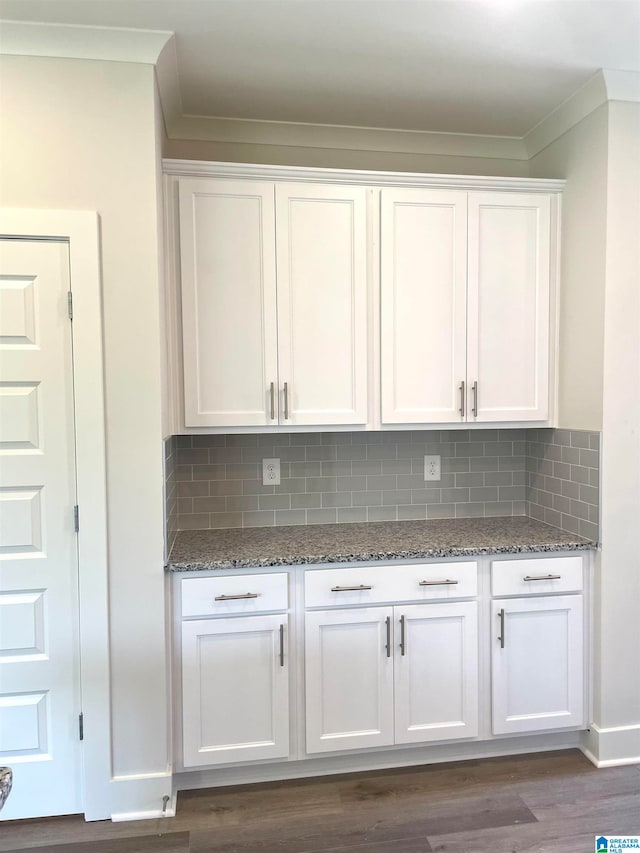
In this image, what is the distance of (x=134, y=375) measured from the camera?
5.85ft

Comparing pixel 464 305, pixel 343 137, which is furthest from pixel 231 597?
pixel 343 137

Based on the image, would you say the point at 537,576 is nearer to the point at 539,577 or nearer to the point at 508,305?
the point at 539,577

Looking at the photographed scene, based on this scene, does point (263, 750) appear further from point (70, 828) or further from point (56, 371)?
point (56, 371)

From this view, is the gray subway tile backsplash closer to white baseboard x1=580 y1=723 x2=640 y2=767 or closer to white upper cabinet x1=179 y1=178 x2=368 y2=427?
white upper cabinet x1=179 y1=178 x2=368 y2=427

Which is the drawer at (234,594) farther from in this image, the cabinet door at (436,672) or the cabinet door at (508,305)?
the cabinet door at (508,305)

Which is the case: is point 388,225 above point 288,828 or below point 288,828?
above

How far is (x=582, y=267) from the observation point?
2.13 meters

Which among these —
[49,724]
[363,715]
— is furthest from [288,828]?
[49,724]

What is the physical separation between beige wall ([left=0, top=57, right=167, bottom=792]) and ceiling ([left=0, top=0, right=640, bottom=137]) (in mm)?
220

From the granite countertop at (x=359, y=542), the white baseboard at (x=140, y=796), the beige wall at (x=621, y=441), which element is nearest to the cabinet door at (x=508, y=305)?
the beige wall at (x=621, y=441)

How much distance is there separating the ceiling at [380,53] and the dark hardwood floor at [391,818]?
273cm

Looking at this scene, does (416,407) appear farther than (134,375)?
Yes

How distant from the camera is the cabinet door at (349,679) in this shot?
6.46ft

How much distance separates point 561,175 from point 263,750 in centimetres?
272
